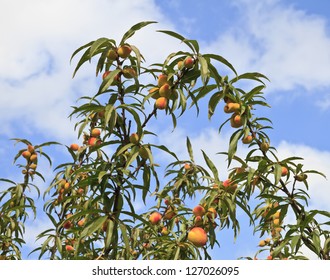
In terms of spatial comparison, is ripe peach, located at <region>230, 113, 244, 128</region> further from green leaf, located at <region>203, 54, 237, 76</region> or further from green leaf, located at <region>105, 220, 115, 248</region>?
green leaf, located at <region>105, 220, 115, 248</region>

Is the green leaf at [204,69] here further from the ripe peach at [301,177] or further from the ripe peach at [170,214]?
the ripe peach at [170,214]

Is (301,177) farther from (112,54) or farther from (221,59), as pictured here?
(112,54)

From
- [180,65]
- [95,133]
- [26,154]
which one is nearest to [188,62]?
[180,65]

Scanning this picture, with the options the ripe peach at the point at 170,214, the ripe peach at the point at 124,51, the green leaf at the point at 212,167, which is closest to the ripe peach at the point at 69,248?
the ripe peach at the point at 170,214

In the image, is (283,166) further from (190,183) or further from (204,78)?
(190,183)

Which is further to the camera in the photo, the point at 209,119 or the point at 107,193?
the point at 209,119

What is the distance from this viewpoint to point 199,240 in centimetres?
223

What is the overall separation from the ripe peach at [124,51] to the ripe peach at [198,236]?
32.3 inches

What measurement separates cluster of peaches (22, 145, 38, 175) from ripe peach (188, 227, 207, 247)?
158cm

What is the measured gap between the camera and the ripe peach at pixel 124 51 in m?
2.08

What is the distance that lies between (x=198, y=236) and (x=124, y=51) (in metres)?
0.86

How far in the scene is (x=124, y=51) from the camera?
207 centimetres
